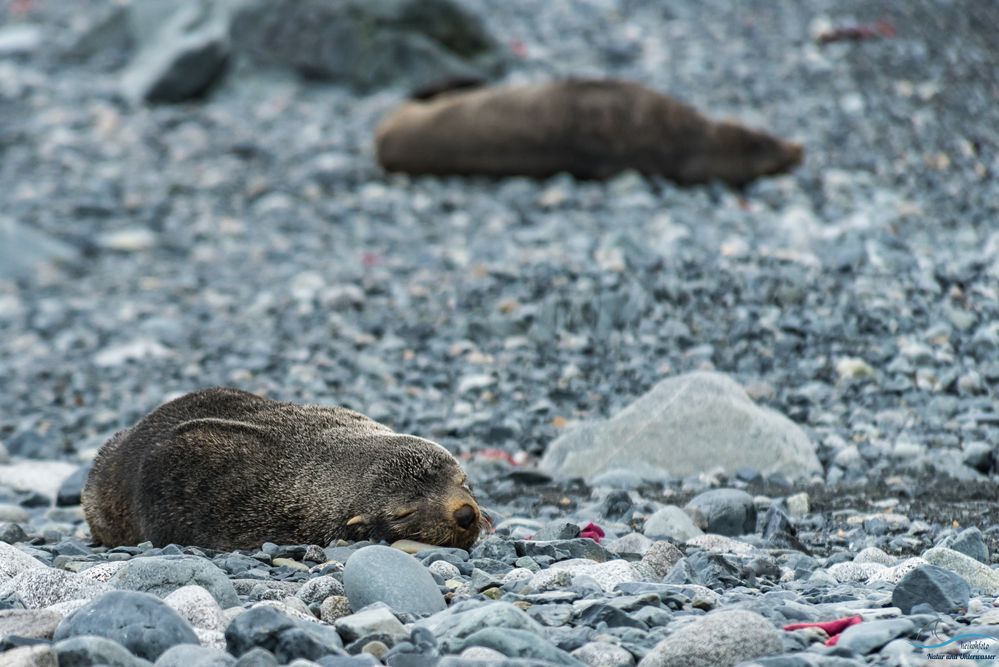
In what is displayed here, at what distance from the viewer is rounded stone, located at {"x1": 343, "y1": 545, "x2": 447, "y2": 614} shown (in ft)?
13.4

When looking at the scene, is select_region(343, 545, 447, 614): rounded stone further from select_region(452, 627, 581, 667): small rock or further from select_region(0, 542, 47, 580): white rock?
select_region(0, 542, 47, 580): white rock

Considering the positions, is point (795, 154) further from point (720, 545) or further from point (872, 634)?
point (872, 634)

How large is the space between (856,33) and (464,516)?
11.0 metres

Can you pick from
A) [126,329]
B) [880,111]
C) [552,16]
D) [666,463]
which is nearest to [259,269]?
[126,329]

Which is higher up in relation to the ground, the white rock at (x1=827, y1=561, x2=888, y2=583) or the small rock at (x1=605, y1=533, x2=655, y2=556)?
the white rock at (x1=827, y1=561, x2=888, y2=583)

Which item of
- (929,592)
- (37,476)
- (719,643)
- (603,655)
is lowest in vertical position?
(37,476)

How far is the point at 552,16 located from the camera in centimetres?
1697

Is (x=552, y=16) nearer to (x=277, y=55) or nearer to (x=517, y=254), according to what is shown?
(x=277, y=55)

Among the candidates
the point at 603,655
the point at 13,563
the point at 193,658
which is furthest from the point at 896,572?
the point at 13,563

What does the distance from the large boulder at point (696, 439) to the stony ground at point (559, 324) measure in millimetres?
179

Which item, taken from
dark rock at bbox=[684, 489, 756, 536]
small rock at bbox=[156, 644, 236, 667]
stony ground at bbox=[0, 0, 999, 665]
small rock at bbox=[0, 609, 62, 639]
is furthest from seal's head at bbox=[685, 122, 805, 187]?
small rock at bbox=[156, 644, 236, 667]

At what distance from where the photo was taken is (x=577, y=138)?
1221cm

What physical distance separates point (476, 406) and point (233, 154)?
668 centimetres

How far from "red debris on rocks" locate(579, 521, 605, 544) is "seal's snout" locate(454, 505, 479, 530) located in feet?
1.52
